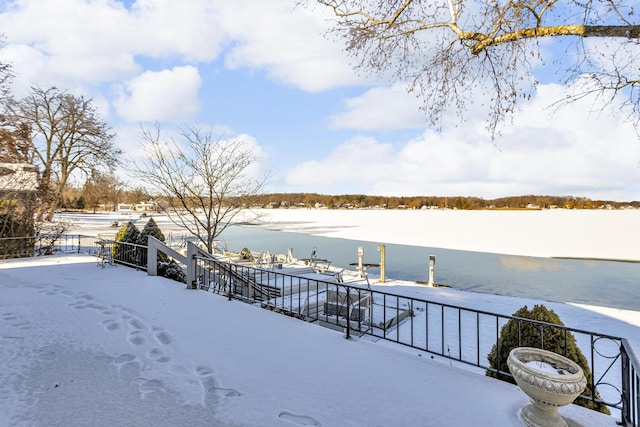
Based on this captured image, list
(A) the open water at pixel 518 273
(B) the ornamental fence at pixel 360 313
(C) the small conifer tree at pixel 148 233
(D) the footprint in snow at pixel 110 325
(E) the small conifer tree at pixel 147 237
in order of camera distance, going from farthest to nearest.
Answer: (A) the open water at pixel 518 273 → (C) the small conifer tree at pixel 148 233 → (E) the small conifer tree at pixel 147 237 → (B) the ornamental fence at pixel 360 313 → (D) the footprint in snow at pixel 110 325

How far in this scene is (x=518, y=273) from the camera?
21.7 m

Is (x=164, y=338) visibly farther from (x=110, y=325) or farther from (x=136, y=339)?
(x=110, y=325)

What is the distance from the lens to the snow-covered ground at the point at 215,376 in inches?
113

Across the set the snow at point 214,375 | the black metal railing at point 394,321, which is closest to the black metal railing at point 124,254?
the black metal railing at point 394,321

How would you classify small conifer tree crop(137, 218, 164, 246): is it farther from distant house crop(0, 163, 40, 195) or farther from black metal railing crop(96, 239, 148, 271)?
distant house crop(0, 163, 40, 195)

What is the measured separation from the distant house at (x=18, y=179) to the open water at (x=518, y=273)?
29.6 feet

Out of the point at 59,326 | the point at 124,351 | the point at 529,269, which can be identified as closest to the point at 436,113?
the point at 124,351

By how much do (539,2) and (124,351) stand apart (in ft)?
23.2

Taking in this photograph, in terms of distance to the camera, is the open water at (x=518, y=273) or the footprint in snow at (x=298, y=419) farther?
the open water at (x=518, y=273)

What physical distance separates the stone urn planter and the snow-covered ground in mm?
205

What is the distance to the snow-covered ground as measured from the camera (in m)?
2.88

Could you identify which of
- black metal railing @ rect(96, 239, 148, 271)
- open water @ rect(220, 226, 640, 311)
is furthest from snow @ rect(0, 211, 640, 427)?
open water @ rect(220, 226, 640, 311)

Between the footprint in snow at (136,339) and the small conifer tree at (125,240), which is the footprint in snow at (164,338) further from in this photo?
the small conifer tree at (125,240)

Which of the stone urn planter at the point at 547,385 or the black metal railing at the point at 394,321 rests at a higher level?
the stone urn planter at the point at 547,385
